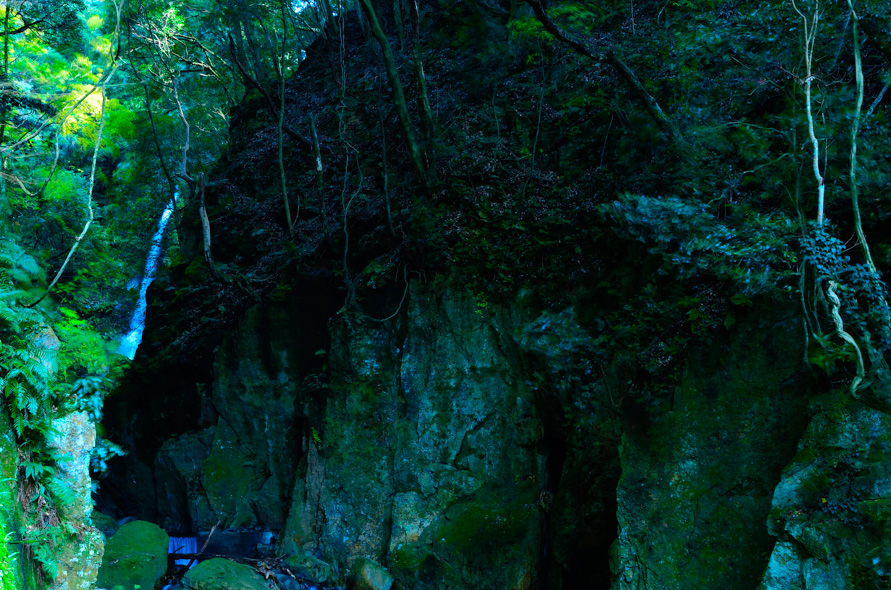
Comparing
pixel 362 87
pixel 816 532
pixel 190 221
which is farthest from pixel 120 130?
pixel 816 532

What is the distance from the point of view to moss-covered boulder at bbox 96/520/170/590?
8070mm

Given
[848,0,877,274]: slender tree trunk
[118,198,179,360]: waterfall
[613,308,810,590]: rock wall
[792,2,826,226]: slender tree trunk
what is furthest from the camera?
[118,198,179,360]: waterfall

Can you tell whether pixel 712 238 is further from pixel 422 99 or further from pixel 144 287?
pixel 144 287

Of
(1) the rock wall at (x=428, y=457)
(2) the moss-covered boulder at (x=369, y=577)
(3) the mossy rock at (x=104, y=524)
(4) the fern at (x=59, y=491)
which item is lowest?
(3) the mossy rock at (x=104, y=524)

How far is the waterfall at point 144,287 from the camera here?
16.8 meters

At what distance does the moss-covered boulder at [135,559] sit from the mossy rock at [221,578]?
0.87 m

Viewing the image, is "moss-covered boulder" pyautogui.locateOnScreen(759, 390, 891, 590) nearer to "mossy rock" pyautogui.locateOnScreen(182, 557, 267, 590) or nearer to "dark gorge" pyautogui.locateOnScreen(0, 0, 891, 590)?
"dark gorge" pyautogui.locateOnScreen(0, 0, 891, 590)

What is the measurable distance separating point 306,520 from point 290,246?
563 cm

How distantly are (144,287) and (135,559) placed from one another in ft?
41.0

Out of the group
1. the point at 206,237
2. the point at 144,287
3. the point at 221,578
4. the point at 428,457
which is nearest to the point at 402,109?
the point at 206,237

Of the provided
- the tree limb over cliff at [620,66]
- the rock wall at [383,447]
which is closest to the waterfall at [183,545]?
the rock wall at [383,447]

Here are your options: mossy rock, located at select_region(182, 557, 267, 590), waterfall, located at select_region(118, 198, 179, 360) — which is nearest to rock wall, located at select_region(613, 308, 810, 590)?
mossy rock, located at select_region(182, 557, 267, 590)

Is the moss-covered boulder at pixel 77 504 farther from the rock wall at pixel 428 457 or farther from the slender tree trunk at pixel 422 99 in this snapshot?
the slender tree trunk at pixel 422 99

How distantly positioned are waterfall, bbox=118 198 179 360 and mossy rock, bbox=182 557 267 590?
408 inches
